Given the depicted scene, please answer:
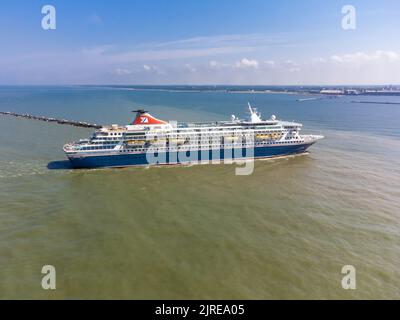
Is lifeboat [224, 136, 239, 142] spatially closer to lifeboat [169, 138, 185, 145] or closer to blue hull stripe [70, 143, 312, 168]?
blue hull stripe [70, 143, 312, 168]

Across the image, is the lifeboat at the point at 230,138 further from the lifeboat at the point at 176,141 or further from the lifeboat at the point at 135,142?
the lifeboat at the point at 135,142

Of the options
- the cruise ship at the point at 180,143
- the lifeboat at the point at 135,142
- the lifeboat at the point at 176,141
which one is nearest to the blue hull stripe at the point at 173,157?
the cruise ship at the point at 180,143

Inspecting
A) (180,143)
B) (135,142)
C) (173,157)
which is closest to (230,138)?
(180,143)

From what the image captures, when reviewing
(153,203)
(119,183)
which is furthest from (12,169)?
(153,203)

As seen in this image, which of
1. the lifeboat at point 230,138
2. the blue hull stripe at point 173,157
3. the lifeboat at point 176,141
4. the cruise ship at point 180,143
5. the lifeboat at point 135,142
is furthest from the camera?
the lifeboat at point 230,138

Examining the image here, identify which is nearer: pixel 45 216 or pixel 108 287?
pixel 108 287

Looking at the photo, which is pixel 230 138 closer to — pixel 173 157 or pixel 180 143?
pixel 180 143
